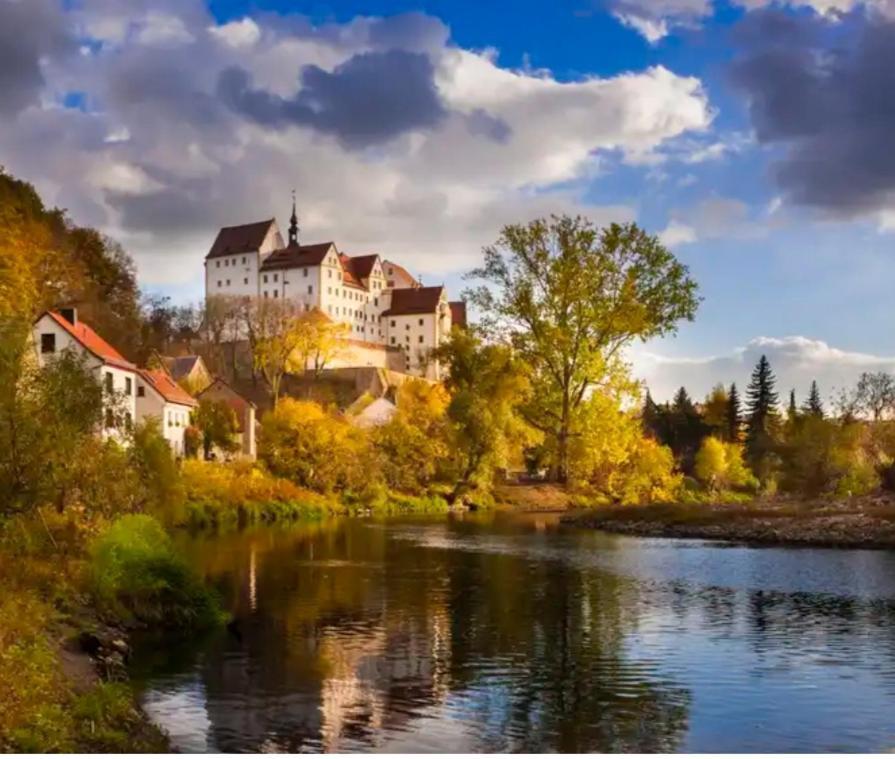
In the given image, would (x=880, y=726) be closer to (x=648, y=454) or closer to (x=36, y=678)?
(x=36, y=678)

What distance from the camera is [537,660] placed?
18156 mm

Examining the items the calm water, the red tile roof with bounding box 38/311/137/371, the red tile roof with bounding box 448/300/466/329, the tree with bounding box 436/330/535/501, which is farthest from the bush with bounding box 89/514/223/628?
the red tile roof with bounding box 448/300/466/329

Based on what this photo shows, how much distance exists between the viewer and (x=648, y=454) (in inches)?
2901

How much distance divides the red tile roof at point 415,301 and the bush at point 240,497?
3430 inches

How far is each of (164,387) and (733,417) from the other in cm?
8451

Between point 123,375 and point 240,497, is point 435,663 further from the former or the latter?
point 123,375

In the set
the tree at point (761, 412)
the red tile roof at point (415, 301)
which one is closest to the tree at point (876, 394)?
the tree at point (761, 412)

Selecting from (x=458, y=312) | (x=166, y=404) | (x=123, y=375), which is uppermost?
(x=458, y=312)

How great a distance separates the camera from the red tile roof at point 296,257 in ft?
477

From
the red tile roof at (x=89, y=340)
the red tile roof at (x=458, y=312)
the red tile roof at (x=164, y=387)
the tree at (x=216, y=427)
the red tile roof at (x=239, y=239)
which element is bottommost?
the tree at (x=216, y=427)

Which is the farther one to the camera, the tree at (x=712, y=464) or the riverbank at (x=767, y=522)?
the tree at (x=712, y=464)

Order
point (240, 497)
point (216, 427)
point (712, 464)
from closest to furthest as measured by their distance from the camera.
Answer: point (240, 497) → point (216, 427) → point (712, 464)

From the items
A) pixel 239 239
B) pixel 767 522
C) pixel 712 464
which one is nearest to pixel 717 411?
pixel 712 464

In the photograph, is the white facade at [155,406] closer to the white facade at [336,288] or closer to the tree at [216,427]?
the tree at [216,427]
